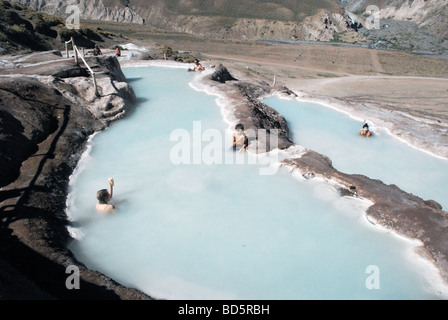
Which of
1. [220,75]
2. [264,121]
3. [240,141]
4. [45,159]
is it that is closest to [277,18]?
[220,75]

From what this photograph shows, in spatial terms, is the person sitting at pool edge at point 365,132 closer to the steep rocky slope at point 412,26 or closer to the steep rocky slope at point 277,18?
the steep rocky slope at point 412,26

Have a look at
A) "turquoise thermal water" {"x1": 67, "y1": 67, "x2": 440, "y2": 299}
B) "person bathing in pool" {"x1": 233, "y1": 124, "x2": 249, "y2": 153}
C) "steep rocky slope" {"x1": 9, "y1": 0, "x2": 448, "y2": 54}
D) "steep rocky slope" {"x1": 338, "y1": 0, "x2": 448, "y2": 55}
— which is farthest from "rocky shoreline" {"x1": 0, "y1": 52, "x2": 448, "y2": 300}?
"steep rocky slope" {"x1": 338, "y1": 0, "x2": 448, "y2": 55}

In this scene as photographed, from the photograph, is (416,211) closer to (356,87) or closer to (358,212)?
(358,212)

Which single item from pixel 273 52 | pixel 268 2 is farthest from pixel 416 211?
pixel 268 2

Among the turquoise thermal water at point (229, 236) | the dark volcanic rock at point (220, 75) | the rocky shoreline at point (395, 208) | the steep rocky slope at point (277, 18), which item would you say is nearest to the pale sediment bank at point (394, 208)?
the rocky shoreline at point (395, 208)

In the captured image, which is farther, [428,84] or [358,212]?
[428,84]

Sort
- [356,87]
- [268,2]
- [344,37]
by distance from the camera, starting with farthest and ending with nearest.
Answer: [268,2]
[344,37]
[356,87]

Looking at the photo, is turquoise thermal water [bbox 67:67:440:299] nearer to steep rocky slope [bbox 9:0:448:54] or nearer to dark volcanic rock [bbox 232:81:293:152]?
dark volcanic rock [bbox 232:81:293:152]
